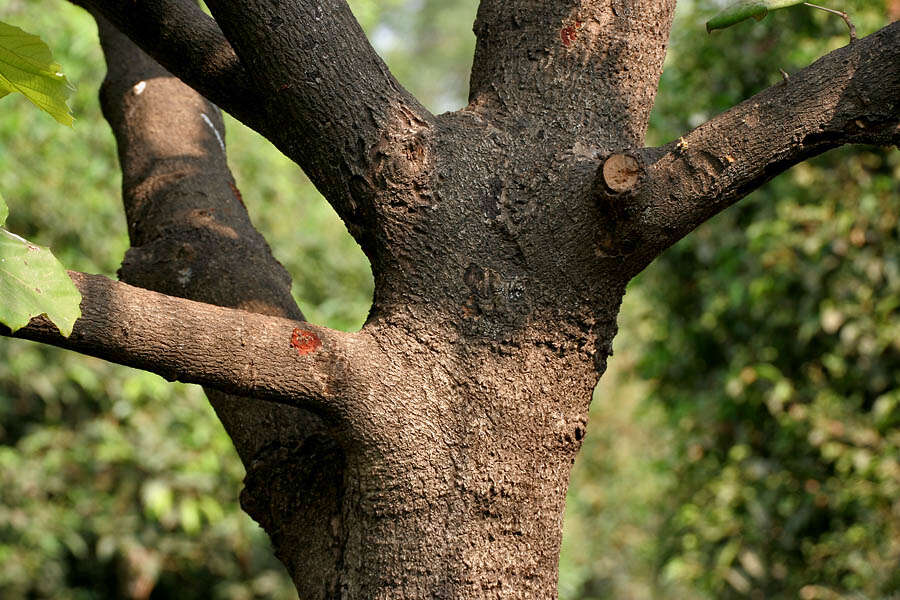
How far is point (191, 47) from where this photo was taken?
1.26 m

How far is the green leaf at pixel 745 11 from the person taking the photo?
1131 millimetres

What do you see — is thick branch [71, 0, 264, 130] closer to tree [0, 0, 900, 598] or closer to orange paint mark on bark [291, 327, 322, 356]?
tree [0, 0, 900, 598]

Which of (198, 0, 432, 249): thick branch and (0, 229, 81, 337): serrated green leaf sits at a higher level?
(198, 0, 432, 249): thick branch

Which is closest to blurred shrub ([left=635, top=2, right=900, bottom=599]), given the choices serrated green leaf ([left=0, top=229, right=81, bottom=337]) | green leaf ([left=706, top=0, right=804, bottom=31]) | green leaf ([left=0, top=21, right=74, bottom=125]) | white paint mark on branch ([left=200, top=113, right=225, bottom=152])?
white paint mark on branch ([left=200, top=113, right=225, bottom=152])

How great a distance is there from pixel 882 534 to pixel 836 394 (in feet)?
1.74

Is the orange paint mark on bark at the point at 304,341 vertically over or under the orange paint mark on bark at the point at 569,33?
under

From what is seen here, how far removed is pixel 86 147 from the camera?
4457mm

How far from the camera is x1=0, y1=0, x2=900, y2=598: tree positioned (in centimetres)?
108

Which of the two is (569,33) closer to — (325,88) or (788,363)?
(325,88)

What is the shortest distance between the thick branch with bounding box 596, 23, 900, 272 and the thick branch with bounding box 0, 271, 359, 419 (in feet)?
1.33

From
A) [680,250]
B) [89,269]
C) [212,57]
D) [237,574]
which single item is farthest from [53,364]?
[212,57]

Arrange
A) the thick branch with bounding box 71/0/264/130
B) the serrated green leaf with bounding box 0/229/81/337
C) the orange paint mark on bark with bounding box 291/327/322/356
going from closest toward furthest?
the serrated green leaf with bounding box 0/229/81/337 → the orange paint mark on bark with bounding box 291/327/322/356 → the thick branch with bounding box 71/0/264/130

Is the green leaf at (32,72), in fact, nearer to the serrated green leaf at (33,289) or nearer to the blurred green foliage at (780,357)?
the serrated green leaf at (33,289)

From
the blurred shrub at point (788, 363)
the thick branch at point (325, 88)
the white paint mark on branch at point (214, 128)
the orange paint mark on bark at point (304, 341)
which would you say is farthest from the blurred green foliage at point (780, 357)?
the orange paint mark on bark at point (304, 341)
